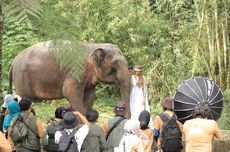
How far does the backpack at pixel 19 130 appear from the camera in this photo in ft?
18.0

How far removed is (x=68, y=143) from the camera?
5203 millimetres

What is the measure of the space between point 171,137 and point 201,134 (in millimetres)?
699

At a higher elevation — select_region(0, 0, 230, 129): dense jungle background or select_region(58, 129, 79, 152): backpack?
select_region(0, 0, 230, 129): dense jungle background

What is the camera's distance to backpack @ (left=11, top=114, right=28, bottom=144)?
5.48m

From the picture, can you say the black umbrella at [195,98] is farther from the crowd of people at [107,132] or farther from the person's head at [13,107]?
the person's head at [13,107]

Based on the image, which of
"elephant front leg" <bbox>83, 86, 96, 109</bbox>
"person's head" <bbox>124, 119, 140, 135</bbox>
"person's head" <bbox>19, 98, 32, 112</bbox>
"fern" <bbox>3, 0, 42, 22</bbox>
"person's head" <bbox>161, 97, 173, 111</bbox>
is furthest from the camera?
"elephant front leg" <bbox>83, 86, 96, 109</bbox>

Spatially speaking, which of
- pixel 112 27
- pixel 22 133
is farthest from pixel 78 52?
pixel 112 27

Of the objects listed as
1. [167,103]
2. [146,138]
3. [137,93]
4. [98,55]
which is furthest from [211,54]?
[146,138]

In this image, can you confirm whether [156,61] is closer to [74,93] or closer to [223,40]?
[223,40]

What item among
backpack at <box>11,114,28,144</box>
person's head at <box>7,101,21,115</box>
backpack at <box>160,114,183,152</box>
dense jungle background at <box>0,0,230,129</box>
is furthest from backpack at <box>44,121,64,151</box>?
dense jungle background at <box>0,0,230,129</box>

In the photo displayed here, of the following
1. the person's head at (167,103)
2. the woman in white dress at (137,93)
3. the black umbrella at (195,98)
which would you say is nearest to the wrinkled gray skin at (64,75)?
the woman in white dress at (137,93)

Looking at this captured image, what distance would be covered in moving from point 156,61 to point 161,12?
52.3 inches

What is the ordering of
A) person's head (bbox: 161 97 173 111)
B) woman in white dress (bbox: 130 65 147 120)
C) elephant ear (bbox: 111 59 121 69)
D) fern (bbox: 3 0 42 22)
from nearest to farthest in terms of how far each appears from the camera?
fern (bbox: 3 0 42 22) < person's head (bbox: 161 97 173 111) < elephant ear (bbox: 111 59 121 69) < woman in white dress (bbox: 130 65 147 120)

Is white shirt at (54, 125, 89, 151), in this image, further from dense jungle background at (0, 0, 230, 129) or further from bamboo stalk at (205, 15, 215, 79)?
bamboo stalk at (205, 15, 215, 79)
